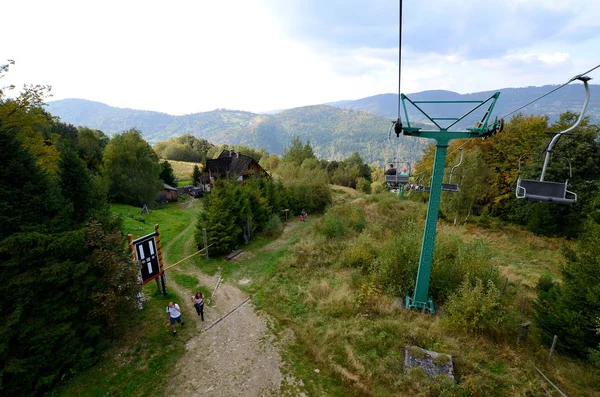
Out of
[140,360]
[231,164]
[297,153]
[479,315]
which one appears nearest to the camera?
[140,360]

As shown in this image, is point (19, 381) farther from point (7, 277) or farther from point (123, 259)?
point (123, 259)

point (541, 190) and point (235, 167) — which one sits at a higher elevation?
point (541, 190)

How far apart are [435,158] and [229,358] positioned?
1172 cm

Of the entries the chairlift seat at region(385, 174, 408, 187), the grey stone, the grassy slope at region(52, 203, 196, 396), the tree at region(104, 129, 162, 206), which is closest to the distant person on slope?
the chairlift seat at region(385, 174, 408, 187)

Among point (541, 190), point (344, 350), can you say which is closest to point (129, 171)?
point (344, 350)

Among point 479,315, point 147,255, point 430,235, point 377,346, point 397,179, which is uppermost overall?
point 397,179

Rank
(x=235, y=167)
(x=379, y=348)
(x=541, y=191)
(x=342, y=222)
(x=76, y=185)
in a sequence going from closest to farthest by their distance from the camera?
(x=541, y=191) → (x=379, y=348) → (x=76, y=185) → (x=342, y=222) → (x=235, y=167)

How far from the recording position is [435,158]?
1131cm

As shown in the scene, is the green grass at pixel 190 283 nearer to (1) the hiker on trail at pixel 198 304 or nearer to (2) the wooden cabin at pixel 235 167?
(1) the hiker on trail at pixel 198 304

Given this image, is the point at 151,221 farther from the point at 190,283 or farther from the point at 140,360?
the point at 140,360

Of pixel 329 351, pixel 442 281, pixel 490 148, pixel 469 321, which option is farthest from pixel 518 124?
pixel 329 351

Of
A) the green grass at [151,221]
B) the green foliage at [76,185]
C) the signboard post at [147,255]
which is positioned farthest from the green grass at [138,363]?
the green grass at [151,221]

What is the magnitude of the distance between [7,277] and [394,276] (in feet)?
50.0

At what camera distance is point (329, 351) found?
33.8ft
